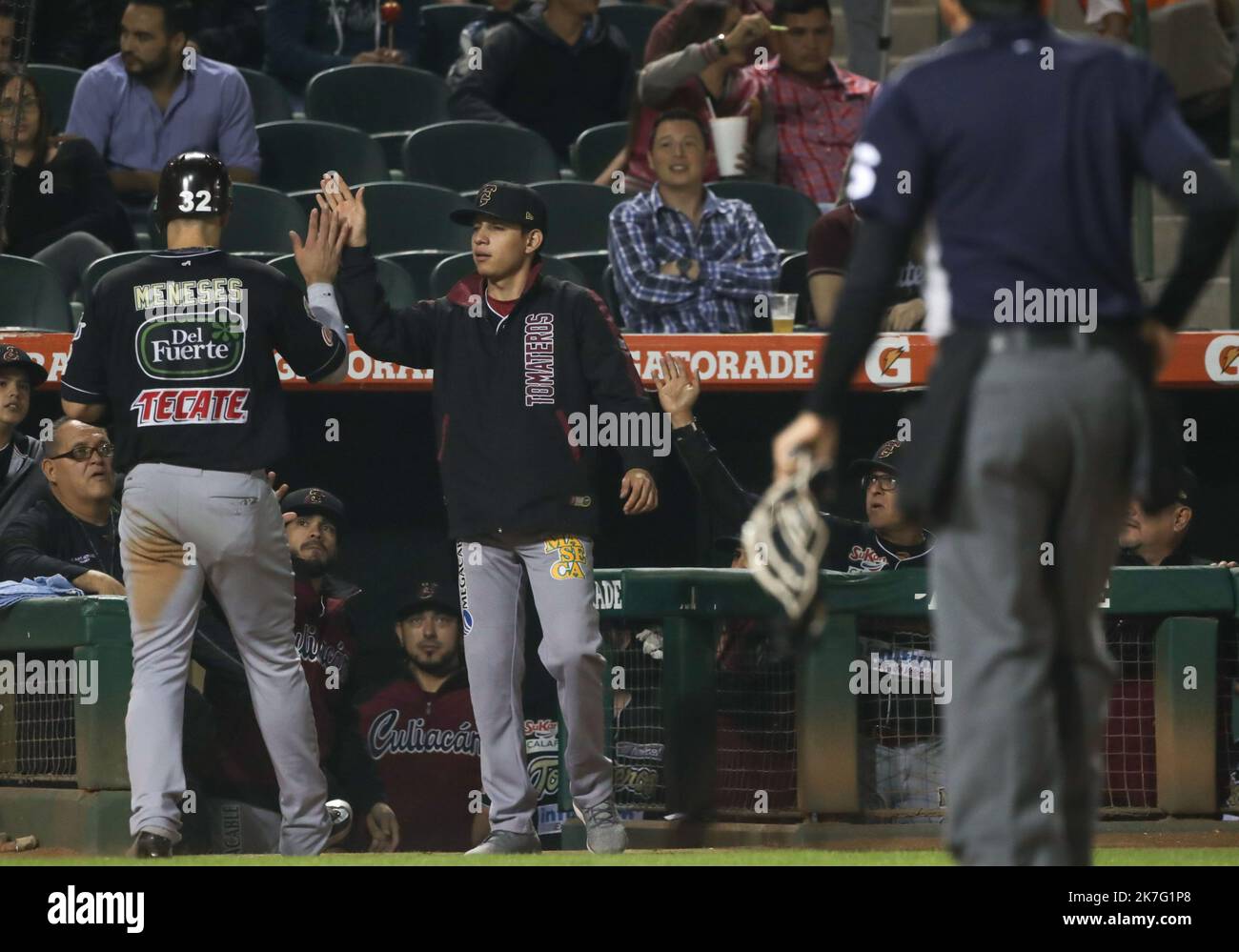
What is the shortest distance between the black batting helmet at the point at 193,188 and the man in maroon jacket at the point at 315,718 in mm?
1588

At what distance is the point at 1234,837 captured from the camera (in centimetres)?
628

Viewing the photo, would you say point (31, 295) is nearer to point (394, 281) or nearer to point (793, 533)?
point (394, 281)

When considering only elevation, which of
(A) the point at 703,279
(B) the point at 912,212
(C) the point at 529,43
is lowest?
(B) the point at 912,212

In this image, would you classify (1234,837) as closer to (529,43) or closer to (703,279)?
(703,279)

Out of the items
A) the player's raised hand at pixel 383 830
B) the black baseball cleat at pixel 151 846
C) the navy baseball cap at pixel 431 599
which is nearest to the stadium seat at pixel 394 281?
the navy baseball cap at pixel 431 599

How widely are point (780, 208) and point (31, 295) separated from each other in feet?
11.0

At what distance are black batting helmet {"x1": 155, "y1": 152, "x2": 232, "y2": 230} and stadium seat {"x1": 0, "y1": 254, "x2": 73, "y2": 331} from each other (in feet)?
7.27

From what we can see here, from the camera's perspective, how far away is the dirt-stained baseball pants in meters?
5.70

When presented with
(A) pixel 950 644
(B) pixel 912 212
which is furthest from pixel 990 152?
(A) pixel 950 644

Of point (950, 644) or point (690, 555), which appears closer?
point (950, 644)

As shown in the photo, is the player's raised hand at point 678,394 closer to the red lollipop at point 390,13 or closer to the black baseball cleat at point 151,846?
the black baseball cleat at point 151,846

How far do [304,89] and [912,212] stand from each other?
8.22 meters

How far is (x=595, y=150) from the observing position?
10039 mm
